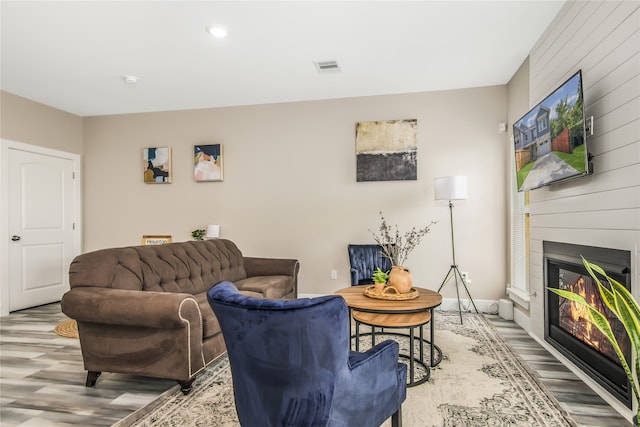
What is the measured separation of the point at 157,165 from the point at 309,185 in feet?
7.53

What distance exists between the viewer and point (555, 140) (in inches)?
101

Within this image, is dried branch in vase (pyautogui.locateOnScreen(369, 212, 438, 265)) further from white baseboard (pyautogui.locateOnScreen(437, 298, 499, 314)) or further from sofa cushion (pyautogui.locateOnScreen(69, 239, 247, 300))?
sofa cushion (pyautogui.locateOnScreen(69, 239, 247, 300))

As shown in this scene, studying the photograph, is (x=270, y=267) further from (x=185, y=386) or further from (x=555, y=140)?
(x=555, y=140)

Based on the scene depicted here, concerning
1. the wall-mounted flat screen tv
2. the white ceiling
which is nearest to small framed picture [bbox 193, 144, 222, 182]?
the white ceiling

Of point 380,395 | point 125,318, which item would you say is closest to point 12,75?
point 125,318

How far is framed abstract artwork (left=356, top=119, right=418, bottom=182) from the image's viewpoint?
455 centimetres

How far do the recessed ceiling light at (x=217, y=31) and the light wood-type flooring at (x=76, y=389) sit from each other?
2772 mm

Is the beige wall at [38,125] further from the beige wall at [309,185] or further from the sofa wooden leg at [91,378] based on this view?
the sofa wooden leg at [91,378]

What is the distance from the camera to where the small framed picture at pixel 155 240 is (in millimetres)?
5238

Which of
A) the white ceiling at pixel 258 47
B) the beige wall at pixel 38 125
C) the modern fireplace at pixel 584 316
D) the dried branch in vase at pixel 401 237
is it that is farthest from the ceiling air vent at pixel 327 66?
the beige wall at pixel 38 125

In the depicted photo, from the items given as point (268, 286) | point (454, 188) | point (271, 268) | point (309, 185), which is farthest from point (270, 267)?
point (454, 188)

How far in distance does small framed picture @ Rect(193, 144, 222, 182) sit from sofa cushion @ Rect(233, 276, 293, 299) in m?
1.78

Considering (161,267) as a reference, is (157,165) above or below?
above

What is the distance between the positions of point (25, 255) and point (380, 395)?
516 cm
